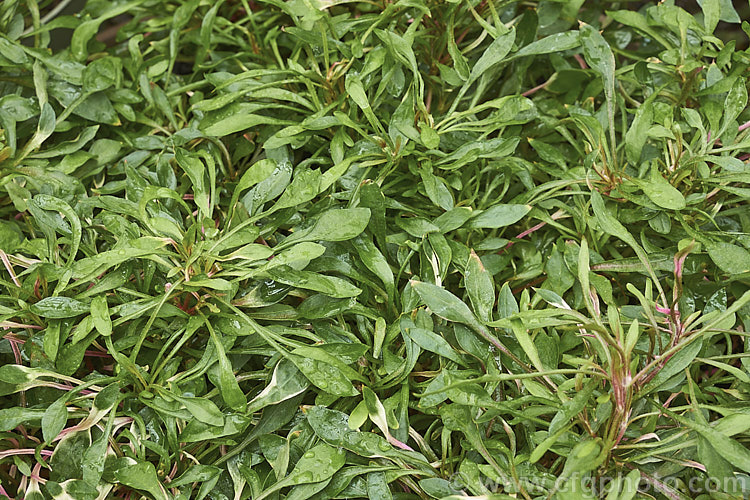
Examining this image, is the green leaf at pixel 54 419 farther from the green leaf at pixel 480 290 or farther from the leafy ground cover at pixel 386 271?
the green leaf at pixel 480 290

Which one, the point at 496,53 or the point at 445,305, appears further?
the point at 496,53

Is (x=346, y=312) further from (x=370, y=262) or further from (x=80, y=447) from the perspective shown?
(x=80, y=447)

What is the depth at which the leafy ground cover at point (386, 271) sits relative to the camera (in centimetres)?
50

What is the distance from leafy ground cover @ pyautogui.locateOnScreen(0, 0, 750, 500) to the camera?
505mm

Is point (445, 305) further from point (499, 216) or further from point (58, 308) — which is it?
point (58, 308)

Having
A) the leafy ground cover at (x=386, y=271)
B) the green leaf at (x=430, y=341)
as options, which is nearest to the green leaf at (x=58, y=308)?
the leafy ground cover at (x=386, y=271)

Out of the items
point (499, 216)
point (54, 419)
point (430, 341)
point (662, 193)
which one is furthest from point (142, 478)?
point (662, 193)

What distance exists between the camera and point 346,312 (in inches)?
22.5

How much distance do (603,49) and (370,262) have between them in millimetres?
321

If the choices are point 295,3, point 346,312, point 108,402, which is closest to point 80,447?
point 108,402

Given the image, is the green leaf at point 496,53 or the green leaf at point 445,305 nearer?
the green leaf at point 445,305

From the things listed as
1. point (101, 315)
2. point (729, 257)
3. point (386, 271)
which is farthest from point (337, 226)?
point (729, 257)

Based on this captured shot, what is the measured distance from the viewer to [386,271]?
572 millimetres

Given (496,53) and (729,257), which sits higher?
(496,53)
